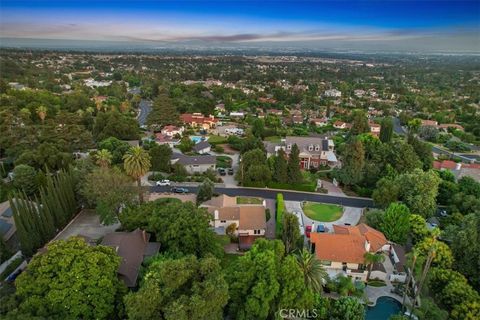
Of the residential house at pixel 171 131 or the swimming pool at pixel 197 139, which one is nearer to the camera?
the swimming pool at pixel 197 139

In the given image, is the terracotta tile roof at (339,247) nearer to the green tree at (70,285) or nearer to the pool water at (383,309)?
the pool water at (383,309)

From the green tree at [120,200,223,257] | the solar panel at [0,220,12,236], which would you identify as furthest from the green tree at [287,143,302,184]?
the solar panel at [0,220,12,236]

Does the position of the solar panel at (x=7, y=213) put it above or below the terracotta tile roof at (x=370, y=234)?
below

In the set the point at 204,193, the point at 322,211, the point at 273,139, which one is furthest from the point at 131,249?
the point at 273,139

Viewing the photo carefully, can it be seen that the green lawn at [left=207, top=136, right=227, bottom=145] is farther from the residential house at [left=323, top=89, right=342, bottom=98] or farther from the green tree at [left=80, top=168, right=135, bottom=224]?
the residential house at [left=323, top=89, right=342, bottom=98]

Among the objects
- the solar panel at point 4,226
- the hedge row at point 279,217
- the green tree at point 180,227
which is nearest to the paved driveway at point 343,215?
the hedge row at point 279,217
